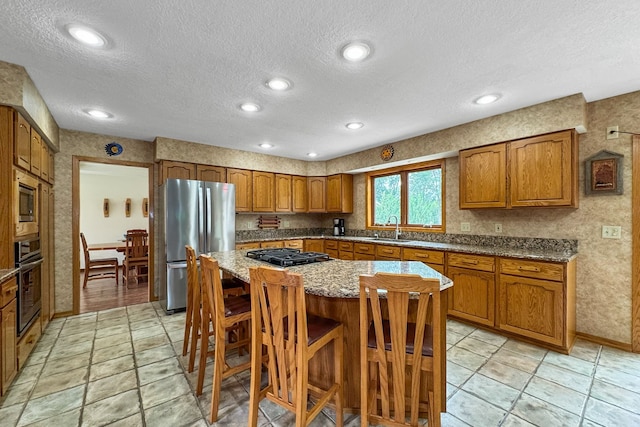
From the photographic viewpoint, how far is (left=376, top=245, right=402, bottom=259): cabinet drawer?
387 centimetres

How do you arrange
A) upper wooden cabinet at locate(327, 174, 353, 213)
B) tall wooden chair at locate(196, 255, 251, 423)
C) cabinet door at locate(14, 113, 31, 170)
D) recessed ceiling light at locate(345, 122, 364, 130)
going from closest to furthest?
tall wooden chair at locate(196, 255, 251, 423) < cabinet door at locate(14, 113, 31, 170) < recessed ceiling light at locate(345, 122, 364, 130) < upper wooden cabinet at locate(327, 174, 353, 213)

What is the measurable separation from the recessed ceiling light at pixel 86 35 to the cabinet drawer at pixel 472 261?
3.66 m

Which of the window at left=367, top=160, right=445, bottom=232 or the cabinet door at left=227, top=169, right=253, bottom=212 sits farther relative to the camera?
the cabinet door at left=227, top=169, right=253, bottom=212

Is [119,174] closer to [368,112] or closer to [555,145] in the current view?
[368,112]

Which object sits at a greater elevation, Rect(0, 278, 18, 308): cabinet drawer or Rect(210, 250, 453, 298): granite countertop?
Rect(210, 250, 453, 298): granite countertop

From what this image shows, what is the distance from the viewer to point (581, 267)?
282 centimetres

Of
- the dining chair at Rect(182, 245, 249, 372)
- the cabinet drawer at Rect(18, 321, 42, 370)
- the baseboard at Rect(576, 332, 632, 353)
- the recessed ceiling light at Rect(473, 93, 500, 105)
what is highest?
the recessed ceiling light at Rect(473, 93, 500, 105)

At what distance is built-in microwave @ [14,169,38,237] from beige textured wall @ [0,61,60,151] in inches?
19.4

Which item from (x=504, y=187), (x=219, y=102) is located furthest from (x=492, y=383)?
(x=219, y=102)

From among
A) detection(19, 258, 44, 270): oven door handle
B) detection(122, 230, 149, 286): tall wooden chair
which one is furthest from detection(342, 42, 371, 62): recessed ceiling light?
detection(122, 230, 149, 286): tall wooden chair

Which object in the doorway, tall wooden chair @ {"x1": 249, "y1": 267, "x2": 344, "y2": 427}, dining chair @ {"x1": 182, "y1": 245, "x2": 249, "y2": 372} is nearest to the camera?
tall wooden chair @ {"x1": 249, "y1": 267, "x2": 344, "y2": 427}

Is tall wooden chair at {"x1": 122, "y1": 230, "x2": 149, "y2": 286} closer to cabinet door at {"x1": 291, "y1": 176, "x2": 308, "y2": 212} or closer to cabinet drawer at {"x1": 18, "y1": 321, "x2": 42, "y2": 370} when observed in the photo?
cabinet drawer at {"x1": 18, "y1": 321, "x2": 42, "y2": 370}

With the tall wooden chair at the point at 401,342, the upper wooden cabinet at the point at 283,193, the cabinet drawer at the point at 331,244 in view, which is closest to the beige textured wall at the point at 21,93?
the tall wooden chair at the point at 401,342

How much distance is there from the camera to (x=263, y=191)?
4891 mm
